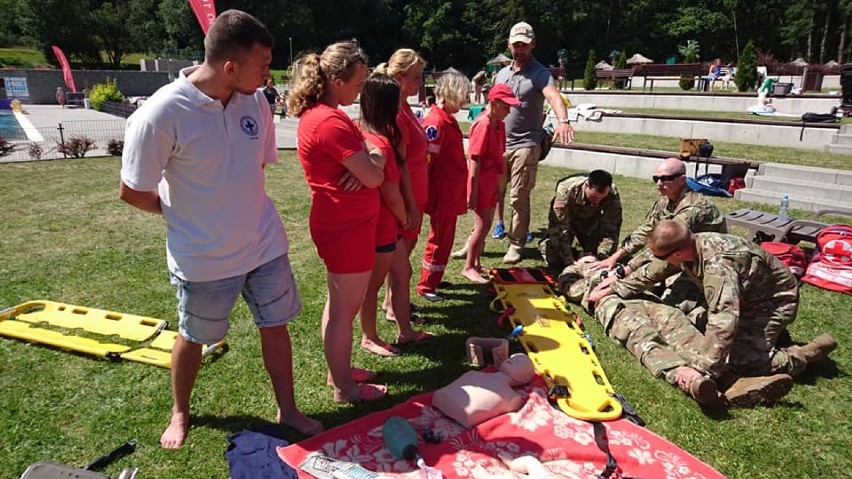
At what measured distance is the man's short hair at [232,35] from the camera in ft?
7.49

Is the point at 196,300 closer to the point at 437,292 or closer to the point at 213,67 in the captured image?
the point at 213,67

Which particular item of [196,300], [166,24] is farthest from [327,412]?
[166,24]

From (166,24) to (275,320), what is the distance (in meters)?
59.3

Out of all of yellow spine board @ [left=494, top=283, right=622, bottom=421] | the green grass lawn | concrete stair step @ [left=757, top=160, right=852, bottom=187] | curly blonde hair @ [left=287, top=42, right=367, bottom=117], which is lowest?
the green grass lawn

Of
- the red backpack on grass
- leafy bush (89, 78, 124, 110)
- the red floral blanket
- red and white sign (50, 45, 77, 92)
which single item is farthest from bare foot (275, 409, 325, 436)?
red and white sign (50, 45, 77, 92)

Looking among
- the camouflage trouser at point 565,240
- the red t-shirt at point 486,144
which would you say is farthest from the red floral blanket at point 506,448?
the camouflage trouser at point 565,240

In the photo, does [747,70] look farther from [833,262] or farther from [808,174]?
[833,262]

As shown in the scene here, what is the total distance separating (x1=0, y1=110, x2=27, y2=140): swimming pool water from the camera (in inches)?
652

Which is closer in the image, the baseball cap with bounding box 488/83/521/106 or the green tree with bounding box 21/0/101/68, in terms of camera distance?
the baseball cap with bounding box 488/83/521/106

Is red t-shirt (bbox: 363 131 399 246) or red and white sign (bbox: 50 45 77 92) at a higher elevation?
red and white sign (bbox: 50 45 77 92)

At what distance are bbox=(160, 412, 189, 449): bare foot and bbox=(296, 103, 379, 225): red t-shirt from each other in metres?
1.30

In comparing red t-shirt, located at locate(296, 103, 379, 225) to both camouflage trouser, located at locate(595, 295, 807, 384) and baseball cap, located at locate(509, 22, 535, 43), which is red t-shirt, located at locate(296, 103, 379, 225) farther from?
baseball cap, located at locate(509, 22, 535, 43)

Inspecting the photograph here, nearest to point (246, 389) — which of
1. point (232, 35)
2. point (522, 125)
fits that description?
point (232, 35)

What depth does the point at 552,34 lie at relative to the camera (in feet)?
190
